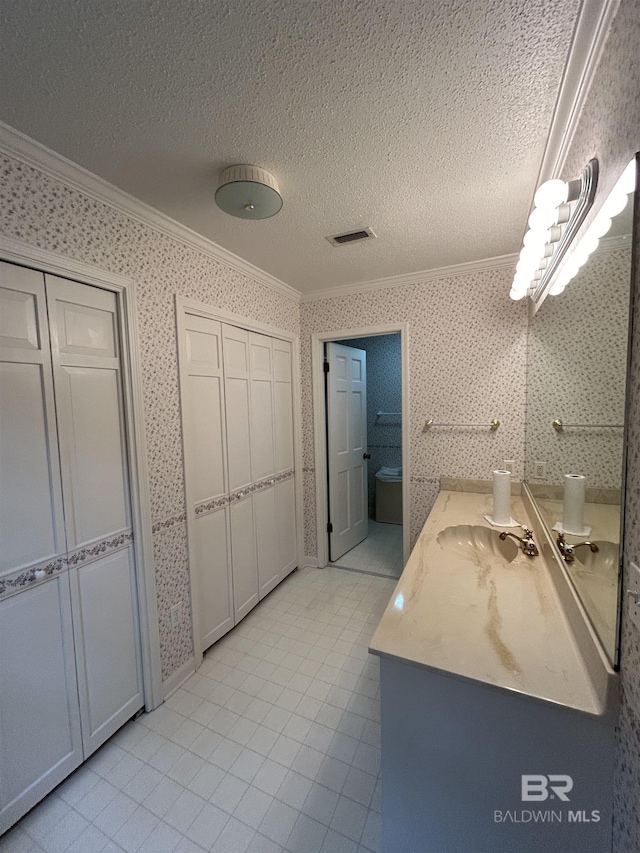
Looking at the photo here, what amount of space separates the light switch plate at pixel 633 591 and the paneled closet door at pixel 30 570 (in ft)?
5.62

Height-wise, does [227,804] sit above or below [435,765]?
below

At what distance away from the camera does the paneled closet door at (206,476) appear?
1.86 metres

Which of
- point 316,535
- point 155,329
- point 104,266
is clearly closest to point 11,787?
point 155,329

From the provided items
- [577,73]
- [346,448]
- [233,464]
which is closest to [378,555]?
[346,448]

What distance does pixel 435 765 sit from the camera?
850 millimetres

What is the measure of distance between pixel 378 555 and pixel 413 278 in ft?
8.05

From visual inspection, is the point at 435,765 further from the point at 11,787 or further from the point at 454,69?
the point at 454,69

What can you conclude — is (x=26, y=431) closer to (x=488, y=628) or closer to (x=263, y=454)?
(x=263, y=454)

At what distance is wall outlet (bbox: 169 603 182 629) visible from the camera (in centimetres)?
175

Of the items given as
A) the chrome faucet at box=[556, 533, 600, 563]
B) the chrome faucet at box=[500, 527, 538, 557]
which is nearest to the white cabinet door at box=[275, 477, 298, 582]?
the chrome faucet at box=[500, 527, 538, 557]

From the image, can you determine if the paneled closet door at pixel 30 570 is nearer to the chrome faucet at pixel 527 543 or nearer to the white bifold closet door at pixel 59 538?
the white bifold closet door at pixel 59 538

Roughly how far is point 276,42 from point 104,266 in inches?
40.6

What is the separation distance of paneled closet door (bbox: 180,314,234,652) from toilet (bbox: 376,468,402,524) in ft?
7.65

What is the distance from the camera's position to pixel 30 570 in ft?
3.96
